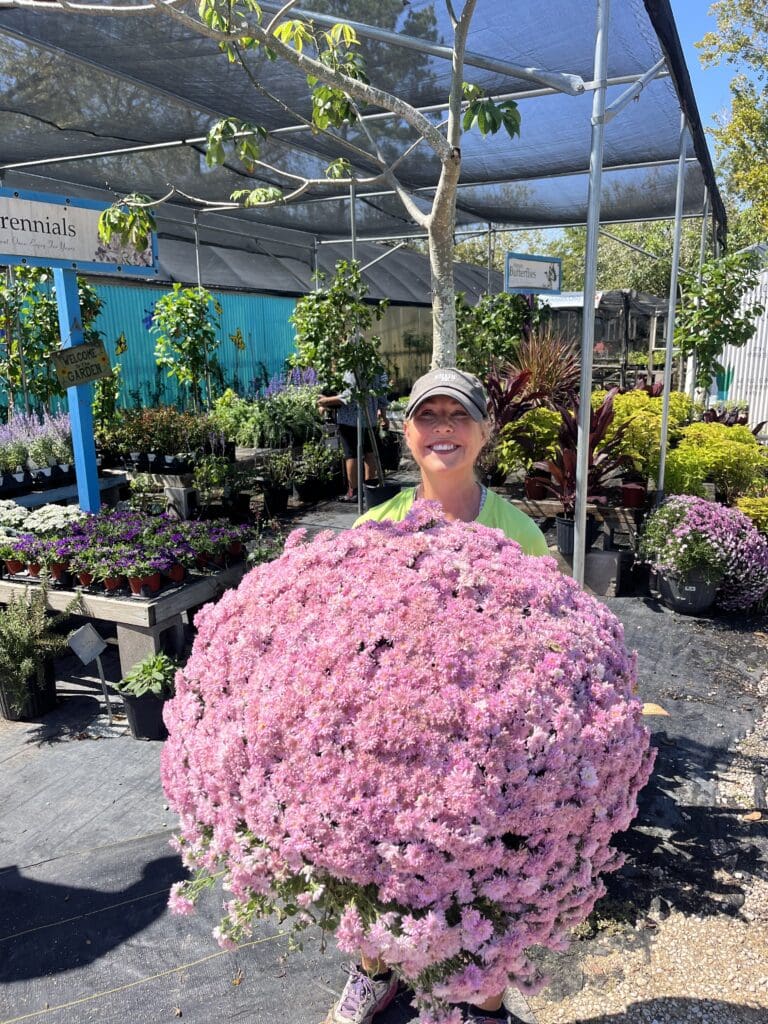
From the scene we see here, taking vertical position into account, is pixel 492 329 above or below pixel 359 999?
above

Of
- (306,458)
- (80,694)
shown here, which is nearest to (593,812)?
(80,694)

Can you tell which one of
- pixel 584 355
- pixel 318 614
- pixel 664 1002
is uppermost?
pixel 584 355

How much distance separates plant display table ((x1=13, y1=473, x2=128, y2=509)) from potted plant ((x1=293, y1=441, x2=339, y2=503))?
1.72 meters

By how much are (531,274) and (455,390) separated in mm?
6009

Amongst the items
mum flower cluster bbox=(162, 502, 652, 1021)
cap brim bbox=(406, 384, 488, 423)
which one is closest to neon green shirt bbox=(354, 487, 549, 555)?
cap brim bbox=(406, 384, 488, 423)

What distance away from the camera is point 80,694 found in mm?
3516

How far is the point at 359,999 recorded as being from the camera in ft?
5.42

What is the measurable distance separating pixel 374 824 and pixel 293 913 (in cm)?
30

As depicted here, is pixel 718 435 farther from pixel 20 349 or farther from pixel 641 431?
pixel 20 349

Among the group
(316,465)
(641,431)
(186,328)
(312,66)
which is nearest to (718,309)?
(641,431)

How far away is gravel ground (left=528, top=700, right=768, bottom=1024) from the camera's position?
170 cm

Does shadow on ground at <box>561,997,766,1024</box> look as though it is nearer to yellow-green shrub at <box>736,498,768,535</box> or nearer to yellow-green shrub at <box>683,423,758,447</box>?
yellow-green shrub at <box>736,498,768,535</box>

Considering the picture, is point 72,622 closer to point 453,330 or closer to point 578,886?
point 453,330

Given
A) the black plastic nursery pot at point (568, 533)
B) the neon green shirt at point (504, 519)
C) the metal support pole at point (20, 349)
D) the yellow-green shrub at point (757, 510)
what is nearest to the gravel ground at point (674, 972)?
the neon green shirt at point (504, 519)
